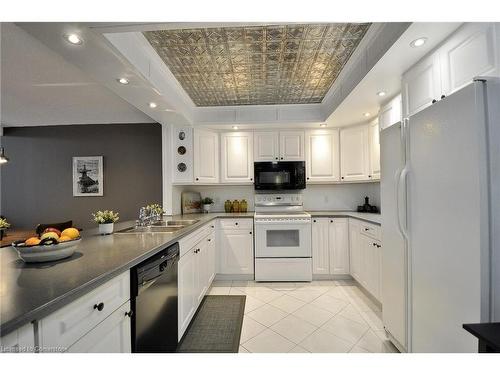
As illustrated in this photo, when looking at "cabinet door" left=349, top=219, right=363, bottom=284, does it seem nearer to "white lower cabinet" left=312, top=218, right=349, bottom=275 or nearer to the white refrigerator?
"white lower cabinet" left=312, top=218, right=349, bottom=275

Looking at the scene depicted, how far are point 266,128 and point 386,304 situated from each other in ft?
8.78

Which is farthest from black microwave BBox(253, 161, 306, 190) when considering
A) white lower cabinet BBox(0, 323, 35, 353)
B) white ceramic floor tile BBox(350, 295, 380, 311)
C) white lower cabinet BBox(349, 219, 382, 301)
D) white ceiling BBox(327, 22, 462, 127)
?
white lower cabinet BBox(0, 323, 35, 353)

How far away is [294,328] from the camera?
79.3 inches

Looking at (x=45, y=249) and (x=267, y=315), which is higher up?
(x=45, y=249)

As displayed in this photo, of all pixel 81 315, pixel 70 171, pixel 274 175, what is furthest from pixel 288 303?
pixel 70 171

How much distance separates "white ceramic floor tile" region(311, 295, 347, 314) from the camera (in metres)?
2.35

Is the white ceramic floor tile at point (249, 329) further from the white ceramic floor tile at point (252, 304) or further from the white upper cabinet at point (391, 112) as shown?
the white upper cabinet at point (391, 112)

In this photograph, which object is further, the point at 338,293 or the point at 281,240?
the point at 281,240

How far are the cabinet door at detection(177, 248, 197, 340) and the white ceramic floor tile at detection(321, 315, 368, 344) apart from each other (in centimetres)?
124

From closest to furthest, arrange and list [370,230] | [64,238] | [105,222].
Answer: [64,238]
[105,222]
[370,230]

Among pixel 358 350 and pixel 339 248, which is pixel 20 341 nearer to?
pixel 358 350

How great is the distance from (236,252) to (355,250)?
5.25ft

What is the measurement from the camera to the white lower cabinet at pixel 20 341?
0.58 meters
